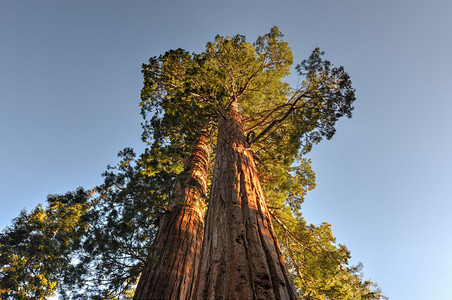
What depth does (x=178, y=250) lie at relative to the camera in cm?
361

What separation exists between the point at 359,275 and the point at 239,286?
23.0 metres

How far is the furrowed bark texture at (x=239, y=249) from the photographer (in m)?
1.57

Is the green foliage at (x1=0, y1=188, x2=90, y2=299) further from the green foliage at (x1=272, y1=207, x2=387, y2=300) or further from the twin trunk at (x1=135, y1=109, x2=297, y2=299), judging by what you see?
the green foliage at (x1=272, y1=207, x2=387, y2=300)

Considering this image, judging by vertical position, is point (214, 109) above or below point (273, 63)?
below

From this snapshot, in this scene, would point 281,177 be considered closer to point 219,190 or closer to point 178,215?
point 178,215

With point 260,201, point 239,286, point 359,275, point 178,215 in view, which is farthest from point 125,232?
point 359,275

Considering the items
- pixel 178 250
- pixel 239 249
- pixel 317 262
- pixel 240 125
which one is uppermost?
pixel 240 125

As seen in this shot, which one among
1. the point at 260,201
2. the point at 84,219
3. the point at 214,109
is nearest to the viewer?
the point at 260,201

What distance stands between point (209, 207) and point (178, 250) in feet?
4.46

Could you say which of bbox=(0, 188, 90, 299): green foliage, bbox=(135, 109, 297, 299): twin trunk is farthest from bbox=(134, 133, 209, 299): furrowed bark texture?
bbox=(0, 188, 90, 299): green foliage

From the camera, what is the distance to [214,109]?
20.1 ft

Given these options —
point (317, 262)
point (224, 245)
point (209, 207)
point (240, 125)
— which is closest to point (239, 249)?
point (224, 245)

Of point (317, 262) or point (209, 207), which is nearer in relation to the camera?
point (209, 207)

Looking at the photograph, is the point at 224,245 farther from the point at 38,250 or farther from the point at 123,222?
the point at 38,250
